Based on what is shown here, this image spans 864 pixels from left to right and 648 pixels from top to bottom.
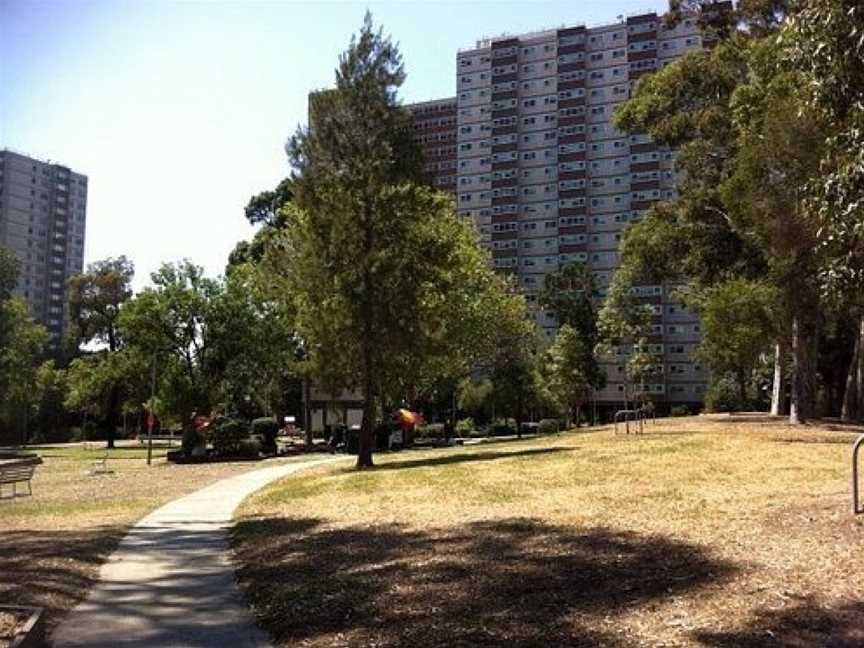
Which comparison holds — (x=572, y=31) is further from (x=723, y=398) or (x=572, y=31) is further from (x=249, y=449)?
(x=249, y=449)

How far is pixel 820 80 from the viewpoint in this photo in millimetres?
8781

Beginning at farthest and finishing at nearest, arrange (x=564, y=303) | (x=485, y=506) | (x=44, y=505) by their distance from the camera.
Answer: (x=564, y=303), (x=44, y=505), (x=485, y=506)

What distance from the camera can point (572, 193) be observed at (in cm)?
11081

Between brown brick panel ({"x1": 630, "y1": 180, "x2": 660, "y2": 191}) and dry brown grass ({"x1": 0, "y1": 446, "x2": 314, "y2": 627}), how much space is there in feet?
269

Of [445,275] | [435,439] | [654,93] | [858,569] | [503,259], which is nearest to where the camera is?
[858,569]

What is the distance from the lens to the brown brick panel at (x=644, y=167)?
105 metres

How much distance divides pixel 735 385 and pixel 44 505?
67786 millimetres

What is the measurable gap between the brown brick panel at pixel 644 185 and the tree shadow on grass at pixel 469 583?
97988mm

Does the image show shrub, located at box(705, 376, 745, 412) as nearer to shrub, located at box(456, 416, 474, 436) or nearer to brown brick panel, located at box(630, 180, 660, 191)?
shrub, located at box(456, 416, 474, 436)

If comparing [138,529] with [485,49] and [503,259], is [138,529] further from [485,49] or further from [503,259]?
[485,49]

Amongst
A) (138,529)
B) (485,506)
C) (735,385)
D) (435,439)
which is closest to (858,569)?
(485,506)

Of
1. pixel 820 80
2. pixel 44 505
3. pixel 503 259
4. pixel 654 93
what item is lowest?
pixel 44 505

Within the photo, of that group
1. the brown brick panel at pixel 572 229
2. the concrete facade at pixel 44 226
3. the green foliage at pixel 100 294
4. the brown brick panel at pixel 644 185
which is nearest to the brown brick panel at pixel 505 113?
the brown brick panel at pixel 572 229

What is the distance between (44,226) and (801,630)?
129027 millimetres
